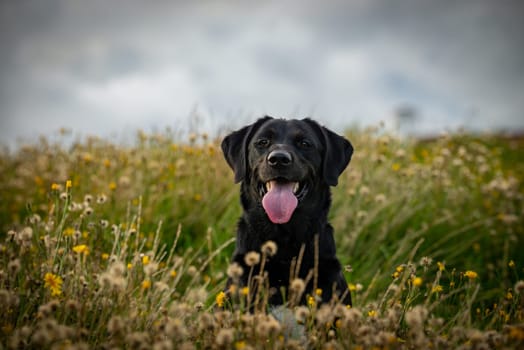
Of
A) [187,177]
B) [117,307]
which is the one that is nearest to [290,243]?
[117,307]

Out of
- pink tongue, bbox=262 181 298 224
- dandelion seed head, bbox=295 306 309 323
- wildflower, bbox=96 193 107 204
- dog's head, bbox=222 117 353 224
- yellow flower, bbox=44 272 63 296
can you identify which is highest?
dog's head, bbox=222 117 353 224

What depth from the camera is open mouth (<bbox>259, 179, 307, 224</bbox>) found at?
2947mm

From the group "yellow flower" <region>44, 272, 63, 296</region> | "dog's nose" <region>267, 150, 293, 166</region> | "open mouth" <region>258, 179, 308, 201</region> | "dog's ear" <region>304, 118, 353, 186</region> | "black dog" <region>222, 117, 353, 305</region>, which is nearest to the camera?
"yellow flower" <region>44, 272, 63, 296</region>

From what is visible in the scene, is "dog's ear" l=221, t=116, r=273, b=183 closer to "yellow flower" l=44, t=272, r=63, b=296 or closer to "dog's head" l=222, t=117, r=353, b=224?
"dog's head" l=222, t=117, r=353, b=224

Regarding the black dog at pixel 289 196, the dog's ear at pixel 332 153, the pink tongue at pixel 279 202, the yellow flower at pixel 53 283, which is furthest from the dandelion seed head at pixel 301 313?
the dog's ear at pixel 332 153

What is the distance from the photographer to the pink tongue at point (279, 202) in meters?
2.94

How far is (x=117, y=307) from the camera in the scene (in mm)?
2186

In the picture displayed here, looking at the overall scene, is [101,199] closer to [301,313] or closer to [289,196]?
[289,196]

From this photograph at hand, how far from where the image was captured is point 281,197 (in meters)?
3.05

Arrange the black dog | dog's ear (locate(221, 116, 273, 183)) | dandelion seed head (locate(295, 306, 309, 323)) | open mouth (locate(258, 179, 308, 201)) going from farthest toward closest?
dog's ear (locate(221, 116, 273, 183)) → open mouth (locate(258, 179, 308, 201)) → the black dog → dandelion seed head (locate(295, 306, 309, 323))

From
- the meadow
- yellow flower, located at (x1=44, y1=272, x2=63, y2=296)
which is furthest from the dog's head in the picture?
yellow flower, located at (x1=44, y1=272, x2=63, y2=296)

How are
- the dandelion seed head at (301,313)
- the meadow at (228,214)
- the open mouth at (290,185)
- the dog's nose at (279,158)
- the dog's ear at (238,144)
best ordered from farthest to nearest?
the meadow at (228,214) < the dog's ear at (238,144) < the open mouth at (290,185) < the dog's nose at (279,158) < the dandelion seed head at (301,313)

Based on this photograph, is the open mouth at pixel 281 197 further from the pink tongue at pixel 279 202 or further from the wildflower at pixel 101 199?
the wildflower at pixel 101 199

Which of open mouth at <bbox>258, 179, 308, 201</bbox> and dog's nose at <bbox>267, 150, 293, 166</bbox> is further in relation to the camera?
open mouth at <bbox>258, 179, 308, 201</bbox>
